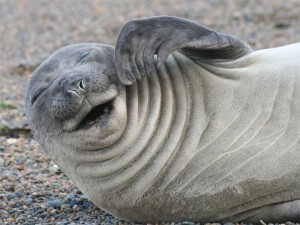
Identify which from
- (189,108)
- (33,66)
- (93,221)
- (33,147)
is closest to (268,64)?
(189,108)

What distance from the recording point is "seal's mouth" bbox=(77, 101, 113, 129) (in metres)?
4.54

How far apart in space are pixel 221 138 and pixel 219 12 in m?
7.13

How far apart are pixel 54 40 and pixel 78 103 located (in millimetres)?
6905

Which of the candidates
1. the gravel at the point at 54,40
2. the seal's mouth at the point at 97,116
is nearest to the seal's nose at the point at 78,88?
the seal's mouth at the point at 97,116

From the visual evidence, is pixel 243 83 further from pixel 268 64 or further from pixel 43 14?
pixel 43 14

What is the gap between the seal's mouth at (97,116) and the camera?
4.54 m

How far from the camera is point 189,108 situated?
475 cm

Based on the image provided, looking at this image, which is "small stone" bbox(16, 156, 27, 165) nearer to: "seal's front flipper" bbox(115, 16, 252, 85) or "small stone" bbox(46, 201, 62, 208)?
"small stone" bbox(46, 201, 62, 208)

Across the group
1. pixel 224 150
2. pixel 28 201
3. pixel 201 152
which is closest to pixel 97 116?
pixel 201 152

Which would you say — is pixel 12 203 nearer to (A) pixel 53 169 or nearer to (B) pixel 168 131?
(A) pixel 53 169

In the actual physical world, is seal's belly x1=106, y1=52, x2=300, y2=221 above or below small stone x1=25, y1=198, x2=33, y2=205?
above

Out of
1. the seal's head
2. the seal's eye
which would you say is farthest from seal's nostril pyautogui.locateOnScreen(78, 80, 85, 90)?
the seal's eye

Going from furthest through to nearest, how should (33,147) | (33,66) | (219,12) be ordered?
(219,12) < (33,66) < (33,147)

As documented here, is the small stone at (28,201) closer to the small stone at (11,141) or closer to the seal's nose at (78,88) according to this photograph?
the seal's nose at (78,88)
